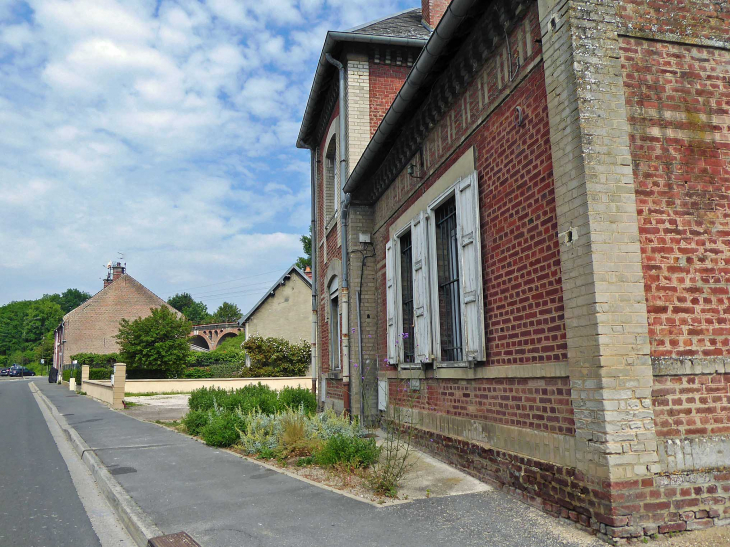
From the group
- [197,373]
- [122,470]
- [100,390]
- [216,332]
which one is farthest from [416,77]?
[216,332]

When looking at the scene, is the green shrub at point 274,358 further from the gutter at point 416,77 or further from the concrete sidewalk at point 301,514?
the concrete sidewalk at point 301,514

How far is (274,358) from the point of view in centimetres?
2983

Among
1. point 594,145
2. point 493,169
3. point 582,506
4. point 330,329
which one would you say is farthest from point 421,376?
point 330,329

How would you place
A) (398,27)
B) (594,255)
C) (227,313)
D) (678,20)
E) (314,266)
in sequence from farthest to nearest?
(227,313) → (314,266) → (398,27) → (678,20) → (594,255)

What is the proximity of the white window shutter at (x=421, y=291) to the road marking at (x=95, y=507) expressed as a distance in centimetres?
415

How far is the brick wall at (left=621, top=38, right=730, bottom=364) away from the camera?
4438 millimetres

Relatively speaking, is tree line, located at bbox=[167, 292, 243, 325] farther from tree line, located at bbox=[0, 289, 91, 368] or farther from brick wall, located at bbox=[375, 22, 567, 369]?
brick wall, located at bbox=[375, 22, 567, 369]

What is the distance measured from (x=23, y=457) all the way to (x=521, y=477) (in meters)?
8.76

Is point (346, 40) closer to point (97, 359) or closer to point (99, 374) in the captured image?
point (99, 374)

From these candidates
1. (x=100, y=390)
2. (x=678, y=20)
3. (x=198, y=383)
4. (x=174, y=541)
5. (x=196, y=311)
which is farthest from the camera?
(x=196, y=311)

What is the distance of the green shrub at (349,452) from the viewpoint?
22.4ft

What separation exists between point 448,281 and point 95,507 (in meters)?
4.95

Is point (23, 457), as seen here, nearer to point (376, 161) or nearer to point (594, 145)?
point (376, 161)

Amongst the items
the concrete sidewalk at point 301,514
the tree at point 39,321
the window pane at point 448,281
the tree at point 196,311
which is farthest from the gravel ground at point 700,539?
the tree at point 39,321
